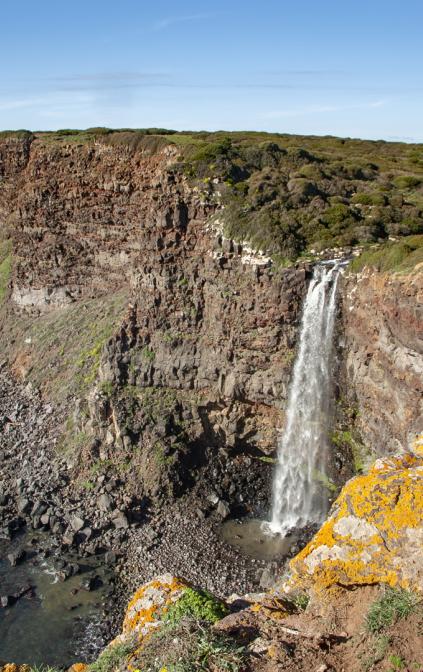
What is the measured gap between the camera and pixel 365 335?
104 feet

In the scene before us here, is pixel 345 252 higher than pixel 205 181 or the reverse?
the reverse

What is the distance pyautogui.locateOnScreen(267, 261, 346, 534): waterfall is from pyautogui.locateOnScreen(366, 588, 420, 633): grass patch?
25655mm

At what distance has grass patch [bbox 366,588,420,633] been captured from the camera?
26.6 feet

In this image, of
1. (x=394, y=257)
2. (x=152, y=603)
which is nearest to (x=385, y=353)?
(x=394, y=257)

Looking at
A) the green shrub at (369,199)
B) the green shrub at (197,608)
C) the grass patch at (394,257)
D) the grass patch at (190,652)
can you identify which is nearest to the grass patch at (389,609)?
the grass patch at (190,652)

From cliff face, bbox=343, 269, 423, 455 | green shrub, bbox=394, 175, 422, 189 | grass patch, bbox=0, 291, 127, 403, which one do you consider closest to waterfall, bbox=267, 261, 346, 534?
cliff face, bbox=343, 269, 423, 455

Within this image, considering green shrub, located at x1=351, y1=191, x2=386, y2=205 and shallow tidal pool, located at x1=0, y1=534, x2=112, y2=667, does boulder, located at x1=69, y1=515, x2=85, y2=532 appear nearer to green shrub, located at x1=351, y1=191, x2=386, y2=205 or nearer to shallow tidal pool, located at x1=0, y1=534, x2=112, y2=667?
shallow tidal pool, located at x1=0, y1=534, x2=112, y2=667

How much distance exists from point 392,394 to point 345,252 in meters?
10.4

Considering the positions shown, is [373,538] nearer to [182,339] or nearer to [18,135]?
[182,339]

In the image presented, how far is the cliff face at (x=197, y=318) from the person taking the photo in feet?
101

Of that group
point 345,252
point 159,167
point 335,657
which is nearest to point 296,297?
point 345,252

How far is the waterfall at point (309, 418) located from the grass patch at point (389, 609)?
25.7 meters

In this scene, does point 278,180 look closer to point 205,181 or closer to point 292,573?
point 205,181

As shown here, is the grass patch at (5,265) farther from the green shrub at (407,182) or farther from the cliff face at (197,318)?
the green shrub at (407,182)
